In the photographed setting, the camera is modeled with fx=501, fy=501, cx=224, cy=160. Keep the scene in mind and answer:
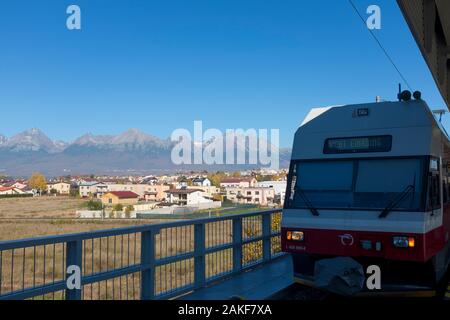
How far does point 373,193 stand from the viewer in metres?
7.61

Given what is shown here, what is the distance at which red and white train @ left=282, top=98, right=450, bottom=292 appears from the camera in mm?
7180

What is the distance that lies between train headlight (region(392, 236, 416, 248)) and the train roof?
1.34 meters

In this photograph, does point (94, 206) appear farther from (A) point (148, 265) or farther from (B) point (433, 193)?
(B) point (433, 193)

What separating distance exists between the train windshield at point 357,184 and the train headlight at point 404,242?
0.45 meters

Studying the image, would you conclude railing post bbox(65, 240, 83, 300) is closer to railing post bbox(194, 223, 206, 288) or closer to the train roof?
railing post bbox(194, 223, 206, 288)

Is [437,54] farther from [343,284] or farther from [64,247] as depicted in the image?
[64,247]

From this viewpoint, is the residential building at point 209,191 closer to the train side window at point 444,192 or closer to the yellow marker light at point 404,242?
the train side window at point 444,192

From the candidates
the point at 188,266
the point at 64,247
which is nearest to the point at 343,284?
the point at 188,266

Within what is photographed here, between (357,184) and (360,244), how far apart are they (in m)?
0.97

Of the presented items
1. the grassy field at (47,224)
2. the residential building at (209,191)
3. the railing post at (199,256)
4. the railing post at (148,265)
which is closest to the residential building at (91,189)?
the grassy field at (47,224)

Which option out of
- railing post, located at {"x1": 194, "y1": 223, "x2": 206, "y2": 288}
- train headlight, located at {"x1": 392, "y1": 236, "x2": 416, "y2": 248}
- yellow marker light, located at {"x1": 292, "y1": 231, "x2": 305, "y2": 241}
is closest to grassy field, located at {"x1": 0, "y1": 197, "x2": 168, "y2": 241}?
railing post, located at {"x1": 194, "y1": 223, "x2": 206, "y2": 288}

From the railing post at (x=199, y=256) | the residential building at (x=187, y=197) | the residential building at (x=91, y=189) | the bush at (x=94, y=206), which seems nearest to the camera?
the railing post at (x=199, y=256)

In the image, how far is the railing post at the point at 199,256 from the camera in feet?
27.1
